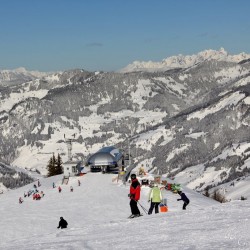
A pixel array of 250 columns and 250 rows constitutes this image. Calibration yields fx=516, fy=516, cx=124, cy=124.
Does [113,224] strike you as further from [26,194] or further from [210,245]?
[26,194]

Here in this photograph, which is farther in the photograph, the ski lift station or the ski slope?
the ski lift station

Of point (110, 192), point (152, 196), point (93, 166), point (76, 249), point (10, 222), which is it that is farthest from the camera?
point (93, 166)

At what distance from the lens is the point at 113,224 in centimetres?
2108

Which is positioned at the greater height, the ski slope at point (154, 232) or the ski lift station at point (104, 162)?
the ski lift station at point (104, 162)

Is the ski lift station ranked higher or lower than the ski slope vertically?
higher

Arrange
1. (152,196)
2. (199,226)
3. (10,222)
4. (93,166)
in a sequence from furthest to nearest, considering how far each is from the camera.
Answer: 1. (93,166)
2. (10,222)
3. (152,196)
4. (199,226)

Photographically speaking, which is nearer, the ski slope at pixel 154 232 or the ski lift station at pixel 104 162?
the ski slope at pixel 154 232

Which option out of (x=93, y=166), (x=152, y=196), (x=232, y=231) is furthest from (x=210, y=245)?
(x=93, y=166)

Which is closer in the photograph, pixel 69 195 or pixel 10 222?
pixel 10 222

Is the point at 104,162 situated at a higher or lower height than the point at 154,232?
higher

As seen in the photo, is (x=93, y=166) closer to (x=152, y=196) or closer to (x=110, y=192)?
(x=110, y=192)

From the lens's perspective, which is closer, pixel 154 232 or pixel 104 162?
pixel 154 232

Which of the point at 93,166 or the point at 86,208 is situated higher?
the point at 93,166

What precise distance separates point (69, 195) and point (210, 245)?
145ft
